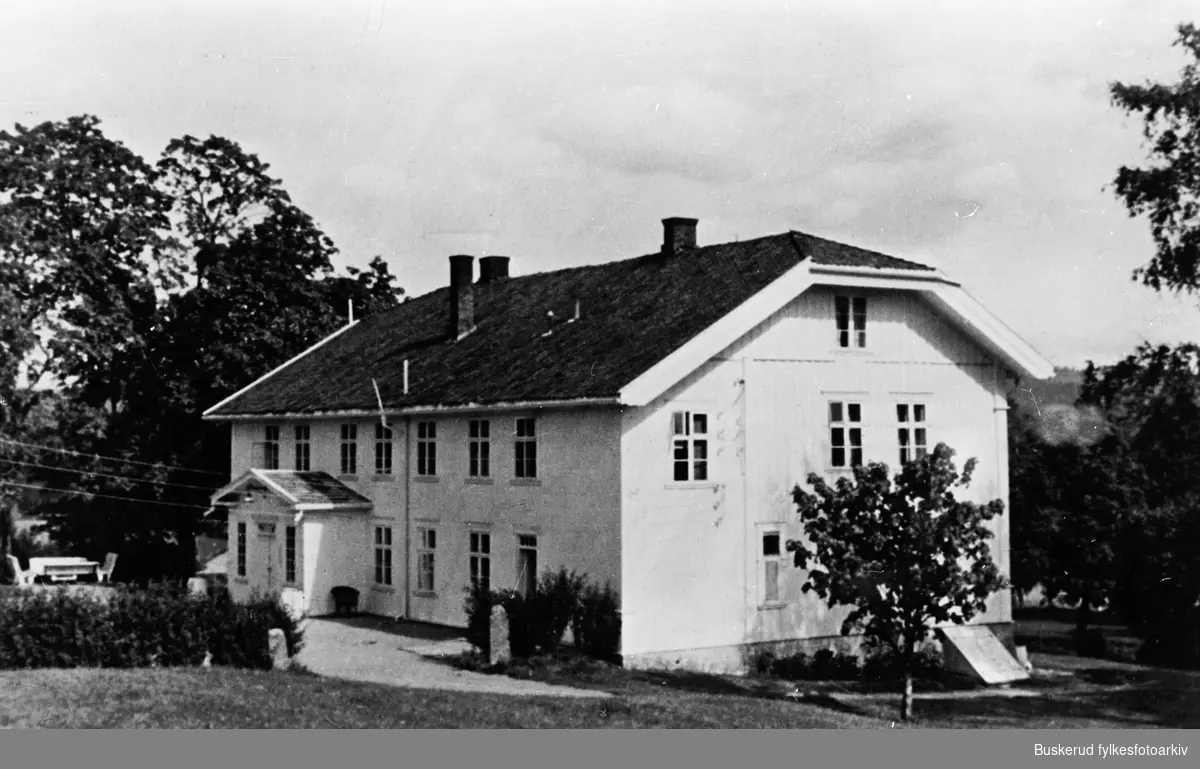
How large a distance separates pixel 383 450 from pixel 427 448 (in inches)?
90.5

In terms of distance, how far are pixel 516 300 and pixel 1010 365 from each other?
1277 cm

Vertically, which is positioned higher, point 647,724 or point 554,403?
point 554,403

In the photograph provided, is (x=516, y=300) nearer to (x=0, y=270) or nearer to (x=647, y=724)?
(x=0, y=270)

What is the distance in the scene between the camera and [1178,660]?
3569cm

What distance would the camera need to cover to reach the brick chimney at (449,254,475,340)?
34.8 m

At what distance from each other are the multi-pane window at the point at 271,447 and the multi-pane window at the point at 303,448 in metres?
1.24

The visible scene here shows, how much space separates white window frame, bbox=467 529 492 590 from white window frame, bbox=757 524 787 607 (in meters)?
6.19

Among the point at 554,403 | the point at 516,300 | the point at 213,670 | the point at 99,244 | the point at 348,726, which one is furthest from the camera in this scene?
the point at 99,244

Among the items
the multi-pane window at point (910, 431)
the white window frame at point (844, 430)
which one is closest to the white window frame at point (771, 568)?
the white window frame at point (844, 430)

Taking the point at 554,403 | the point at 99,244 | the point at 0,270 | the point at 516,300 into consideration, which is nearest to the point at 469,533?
the point at 554,403

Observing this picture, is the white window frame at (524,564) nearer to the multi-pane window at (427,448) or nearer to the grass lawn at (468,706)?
the multi-pane window at (427,448)

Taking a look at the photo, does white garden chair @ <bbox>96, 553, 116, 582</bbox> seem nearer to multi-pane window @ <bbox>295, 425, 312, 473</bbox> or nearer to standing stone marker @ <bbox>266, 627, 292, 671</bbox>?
multi-pane window @ <bbox>295, 425, 312, 473</bbox>

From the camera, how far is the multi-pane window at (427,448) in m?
31.3

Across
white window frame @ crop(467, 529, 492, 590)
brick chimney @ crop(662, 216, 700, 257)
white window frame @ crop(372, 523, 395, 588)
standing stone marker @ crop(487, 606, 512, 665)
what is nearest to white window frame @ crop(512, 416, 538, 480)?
white window frame @ crop(467, 529, 492, 590)
